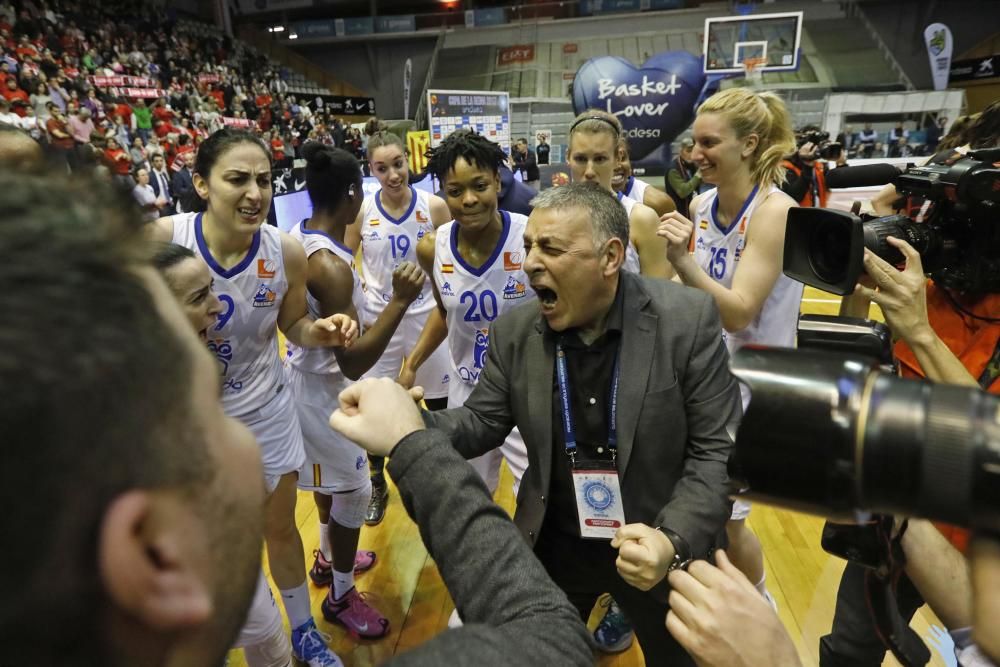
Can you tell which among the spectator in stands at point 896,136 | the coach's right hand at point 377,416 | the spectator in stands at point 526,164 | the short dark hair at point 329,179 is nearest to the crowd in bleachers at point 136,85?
the spectator in stands at point 526,164

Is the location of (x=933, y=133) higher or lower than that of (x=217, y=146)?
higher

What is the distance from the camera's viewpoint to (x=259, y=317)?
2.13m

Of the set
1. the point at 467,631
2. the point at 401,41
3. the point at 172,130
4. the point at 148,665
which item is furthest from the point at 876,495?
the point at 401,41

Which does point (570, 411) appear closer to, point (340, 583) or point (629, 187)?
point (340, 583)

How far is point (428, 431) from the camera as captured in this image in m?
1.06

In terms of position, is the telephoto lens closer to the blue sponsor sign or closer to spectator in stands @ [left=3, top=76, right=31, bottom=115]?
spectator in stands @ [left=3, top=76, right=31, bottom=115]

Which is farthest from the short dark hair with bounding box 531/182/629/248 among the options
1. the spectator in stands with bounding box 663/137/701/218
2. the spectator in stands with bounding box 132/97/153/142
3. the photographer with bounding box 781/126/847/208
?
the spectator in stands with bounding box 132/97/153/142

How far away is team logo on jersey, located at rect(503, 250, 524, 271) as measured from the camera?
2584 millimetres

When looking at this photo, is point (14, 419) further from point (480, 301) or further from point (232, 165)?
point (480, 301)

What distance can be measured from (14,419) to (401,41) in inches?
1117

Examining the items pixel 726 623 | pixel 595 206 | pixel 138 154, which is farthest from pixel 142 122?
pixel 726 623

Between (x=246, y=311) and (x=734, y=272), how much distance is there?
6.03ft

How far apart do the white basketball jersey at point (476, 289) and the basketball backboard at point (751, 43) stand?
1160 centimetres

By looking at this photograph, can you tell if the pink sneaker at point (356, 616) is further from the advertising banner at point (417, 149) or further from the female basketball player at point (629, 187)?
the advertising banner at point (417, 149)
